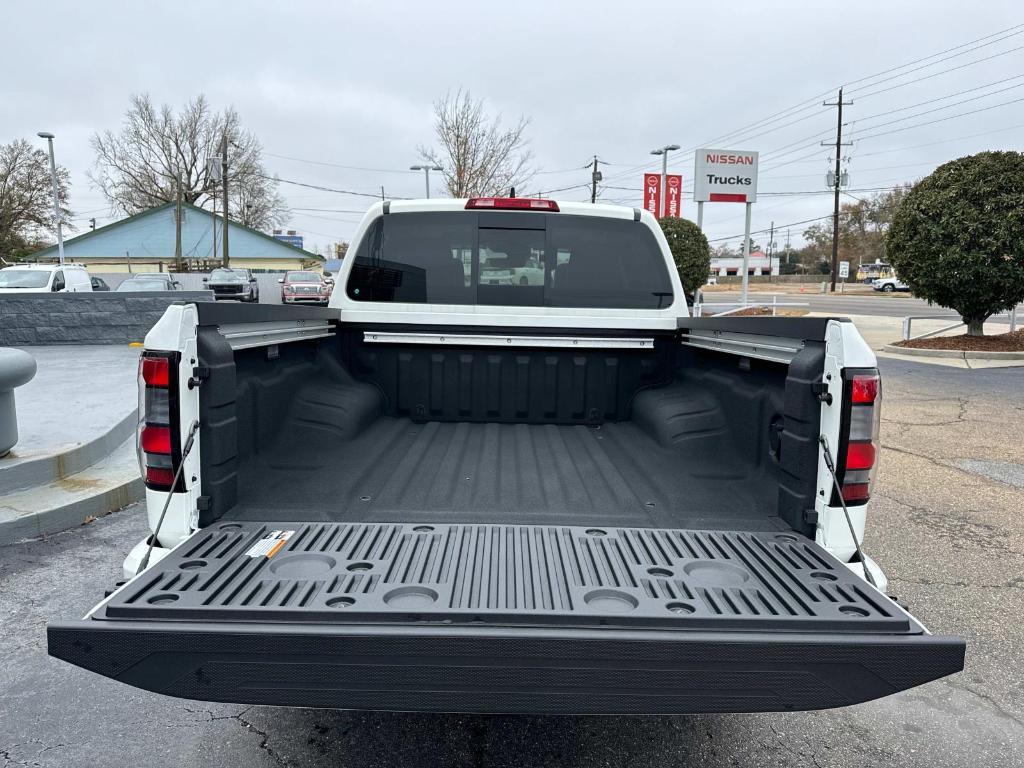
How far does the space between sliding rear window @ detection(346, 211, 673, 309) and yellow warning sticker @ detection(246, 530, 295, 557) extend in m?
2.14

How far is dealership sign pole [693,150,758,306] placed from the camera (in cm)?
2408

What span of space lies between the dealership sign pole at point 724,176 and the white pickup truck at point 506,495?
21.4 metres

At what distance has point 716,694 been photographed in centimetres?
177

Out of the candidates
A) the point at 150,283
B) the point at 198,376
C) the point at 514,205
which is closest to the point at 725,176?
the point at 150,283

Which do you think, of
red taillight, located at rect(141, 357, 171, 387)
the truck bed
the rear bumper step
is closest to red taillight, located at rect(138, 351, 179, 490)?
red taillight, located at rect(141, 357, 171, 387)

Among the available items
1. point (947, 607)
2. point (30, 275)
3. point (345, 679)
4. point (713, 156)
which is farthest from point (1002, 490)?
point (30, 275)

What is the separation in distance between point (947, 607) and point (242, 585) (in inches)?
148

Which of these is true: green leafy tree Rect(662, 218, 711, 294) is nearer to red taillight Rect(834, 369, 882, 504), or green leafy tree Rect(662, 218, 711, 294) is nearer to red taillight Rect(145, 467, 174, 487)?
red taillight Rect(834, 369, 882, 504)

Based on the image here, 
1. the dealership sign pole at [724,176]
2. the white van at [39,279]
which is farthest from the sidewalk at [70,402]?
the dealership sign pole at [724,176]

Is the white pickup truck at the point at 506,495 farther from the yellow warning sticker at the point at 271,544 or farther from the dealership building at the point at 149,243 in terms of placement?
the dealership building at the point at 149,243

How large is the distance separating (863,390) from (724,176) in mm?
23959

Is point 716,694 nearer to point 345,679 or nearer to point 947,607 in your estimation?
point 345,679

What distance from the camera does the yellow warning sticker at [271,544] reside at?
2239mm

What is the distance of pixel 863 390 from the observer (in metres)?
2.29
